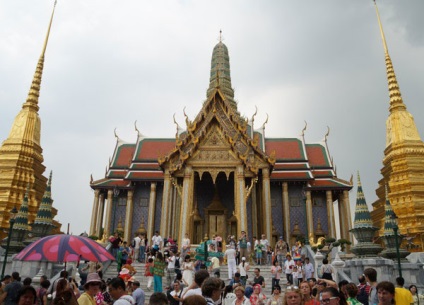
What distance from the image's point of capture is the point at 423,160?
2216cm

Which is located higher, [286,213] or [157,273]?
[286,213]

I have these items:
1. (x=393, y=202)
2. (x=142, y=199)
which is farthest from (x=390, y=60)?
(x=142, y=199)

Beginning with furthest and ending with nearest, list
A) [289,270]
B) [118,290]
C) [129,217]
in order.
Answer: [129,217], [289,270], [118,290]

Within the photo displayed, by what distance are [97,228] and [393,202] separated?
16.8 m

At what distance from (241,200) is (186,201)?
8.25ft

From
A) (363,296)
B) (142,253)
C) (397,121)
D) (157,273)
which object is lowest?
(363,296)

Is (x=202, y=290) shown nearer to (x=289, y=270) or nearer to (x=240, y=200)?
(x=289, y=270)

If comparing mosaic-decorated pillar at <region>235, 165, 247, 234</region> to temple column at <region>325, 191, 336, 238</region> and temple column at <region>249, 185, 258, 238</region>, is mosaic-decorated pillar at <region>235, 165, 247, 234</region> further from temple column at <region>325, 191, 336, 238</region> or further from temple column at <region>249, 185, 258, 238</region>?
temple column at <region>325, 191, 336, 238</region>

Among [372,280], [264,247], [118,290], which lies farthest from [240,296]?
[264,247]

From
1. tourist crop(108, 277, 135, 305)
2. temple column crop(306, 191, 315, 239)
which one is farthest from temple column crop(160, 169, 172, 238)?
tourist crop(108, 277, 135, 305)

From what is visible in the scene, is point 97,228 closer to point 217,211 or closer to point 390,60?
point 217,211

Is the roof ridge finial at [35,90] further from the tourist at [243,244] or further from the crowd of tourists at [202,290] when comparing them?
the tourist at [243,244]

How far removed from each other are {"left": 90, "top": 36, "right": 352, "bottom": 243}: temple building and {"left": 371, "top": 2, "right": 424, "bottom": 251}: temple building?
2492 millimetres

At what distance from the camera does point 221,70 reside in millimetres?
37250
